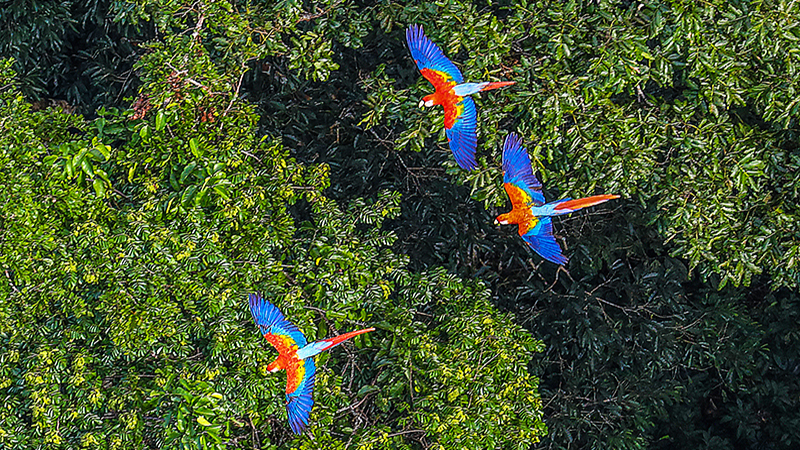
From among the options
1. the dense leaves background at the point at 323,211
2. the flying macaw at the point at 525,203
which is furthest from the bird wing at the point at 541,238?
the dense leaves background at the point at 323,211

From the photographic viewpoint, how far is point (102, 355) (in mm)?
3328

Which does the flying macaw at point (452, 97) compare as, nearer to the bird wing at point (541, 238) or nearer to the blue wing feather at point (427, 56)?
the blue wing feather at point (427, 56)

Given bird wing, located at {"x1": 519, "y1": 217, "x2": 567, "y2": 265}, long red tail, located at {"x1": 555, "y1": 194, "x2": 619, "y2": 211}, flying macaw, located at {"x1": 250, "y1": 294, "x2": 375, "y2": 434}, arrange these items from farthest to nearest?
bird wing, located at {"x1": 519, "y1": 217, "x2": 567, "y2": 265}
flying macaw, located at {"x1": 250, "y1": 294, "x2": 375, "y2": 434}
long red tail, located at {"x1": 555, "y1": 194, "x2": 619, "y2": 211}

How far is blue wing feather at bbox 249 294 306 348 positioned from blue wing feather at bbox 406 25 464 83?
3.63 ft

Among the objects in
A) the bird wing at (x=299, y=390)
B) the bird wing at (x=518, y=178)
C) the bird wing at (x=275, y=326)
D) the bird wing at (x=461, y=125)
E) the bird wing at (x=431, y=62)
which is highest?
the bird wing at (x=431, y=62)

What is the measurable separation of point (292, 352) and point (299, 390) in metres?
0.16

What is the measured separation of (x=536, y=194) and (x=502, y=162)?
0.20 meters

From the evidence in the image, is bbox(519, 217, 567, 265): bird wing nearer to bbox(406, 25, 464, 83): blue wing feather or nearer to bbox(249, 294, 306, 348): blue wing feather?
bbox(406, 25, 464, 83): blue wing feather

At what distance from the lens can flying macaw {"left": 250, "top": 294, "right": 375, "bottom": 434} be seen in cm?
304

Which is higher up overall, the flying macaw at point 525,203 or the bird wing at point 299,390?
the flying macaw at point 525,203

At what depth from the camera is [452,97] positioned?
3.10 metres

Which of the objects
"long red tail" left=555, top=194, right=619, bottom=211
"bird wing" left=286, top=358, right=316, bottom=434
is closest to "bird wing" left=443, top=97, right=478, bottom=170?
"long red tail" left=555, top=194, right=619, bottom=211

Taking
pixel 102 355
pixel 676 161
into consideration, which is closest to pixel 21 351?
pixel 102 355

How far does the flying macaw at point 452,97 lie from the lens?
122 inches
